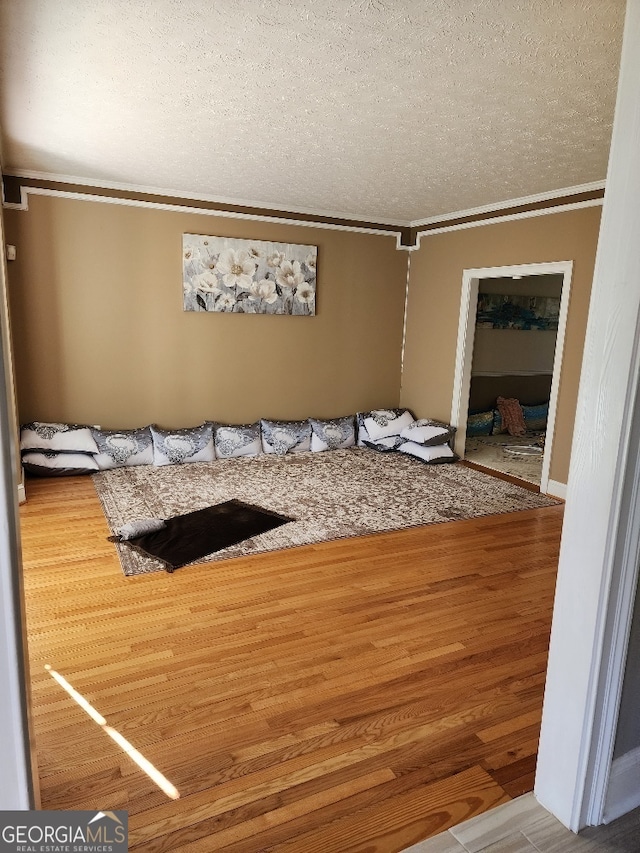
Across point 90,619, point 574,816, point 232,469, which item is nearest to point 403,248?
point 232,469

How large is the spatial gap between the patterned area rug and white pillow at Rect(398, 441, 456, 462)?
9 centimetres

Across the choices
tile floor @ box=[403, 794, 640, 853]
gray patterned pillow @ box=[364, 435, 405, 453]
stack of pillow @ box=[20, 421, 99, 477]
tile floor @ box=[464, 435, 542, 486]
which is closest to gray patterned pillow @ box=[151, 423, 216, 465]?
stack of pillow @ box=[20, 421, 99, 477]

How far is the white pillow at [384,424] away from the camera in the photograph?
5.85 metres

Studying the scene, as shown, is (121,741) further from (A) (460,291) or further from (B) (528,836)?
(A) (460,291)

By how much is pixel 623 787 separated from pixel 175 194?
5.11 metres

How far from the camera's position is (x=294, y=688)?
2.11m

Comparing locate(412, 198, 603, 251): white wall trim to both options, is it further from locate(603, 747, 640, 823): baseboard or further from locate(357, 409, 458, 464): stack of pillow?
locate(603, 747, 640, 823): baseboard

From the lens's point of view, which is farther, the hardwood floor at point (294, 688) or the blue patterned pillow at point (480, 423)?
the blue patterned pillow at point (480, 423)

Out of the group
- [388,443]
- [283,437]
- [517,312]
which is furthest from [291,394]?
[517,312]

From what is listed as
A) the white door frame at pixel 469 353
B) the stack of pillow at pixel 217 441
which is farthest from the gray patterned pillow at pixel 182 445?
the white door frame at pixel 469 353

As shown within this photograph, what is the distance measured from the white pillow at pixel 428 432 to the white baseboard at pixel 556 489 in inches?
45.3

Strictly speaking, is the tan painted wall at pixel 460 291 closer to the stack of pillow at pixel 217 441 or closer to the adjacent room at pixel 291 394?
the adjacent room at pixel 291 394

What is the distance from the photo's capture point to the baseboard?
1.54m

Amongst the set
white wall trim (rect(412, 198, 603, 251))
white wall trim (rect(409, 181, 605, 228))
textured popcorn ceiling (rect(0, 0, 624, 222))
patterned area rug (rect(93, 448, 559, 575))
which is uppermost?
textured popcorn ceiling (rect(0, 0, 624, 222))
